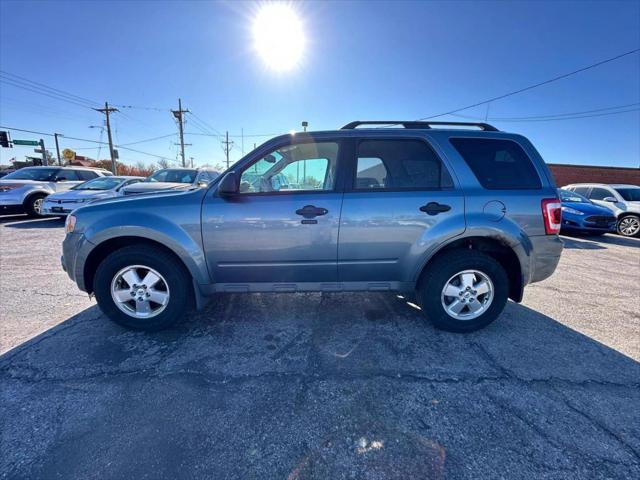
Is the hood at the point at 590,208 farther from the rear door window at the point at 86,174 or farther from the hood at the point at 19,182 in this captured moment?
the rear door window at the point at 86,174

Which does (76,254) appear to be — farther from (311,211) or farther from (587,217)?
(587,217)

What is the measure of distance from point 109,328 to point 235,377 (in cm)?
170

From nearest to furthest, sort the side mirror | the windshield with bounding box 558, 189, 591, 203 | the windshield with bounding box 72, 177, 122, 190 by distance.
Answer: the side mirror < the windshield with bounding box 558, 189, 591, 203 < the windshield with bounding box 72, 177, 122, 190

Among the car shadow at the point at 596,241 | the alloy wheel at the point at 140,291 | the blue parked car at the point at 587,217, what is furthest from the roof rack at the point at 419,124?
the blue parked car at the point at 587,217

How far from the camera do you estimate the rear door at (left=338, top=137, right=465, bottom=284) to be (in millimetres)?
2674

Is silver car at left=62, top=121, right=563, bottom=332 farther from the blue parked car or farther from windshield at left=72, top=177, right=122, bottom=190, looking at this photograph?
windshield at left=72, top=177, right=122, bottom=190

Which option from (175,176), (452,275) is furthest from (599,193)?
(175,176)

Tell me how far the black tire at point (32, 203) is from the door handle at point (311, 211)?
11558 mm

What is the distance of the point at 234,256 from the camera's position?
274cm

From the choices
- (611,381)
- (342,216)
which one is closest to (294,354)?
(342,216)

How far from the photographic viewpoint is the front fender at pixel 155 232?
104 inches

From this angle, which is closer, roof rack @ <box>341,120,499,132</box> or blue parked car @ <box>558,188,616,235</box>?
roof rack @ <box>341,120,499,132</box>

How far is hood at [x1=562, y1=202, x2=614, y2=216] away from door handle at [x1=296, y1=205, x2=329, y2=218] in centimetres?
1019

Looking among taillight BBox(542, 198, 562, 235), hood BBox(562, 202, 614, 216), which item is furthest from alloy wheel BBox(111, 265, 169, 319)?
hood BBox(562, 202, 614, 216)
